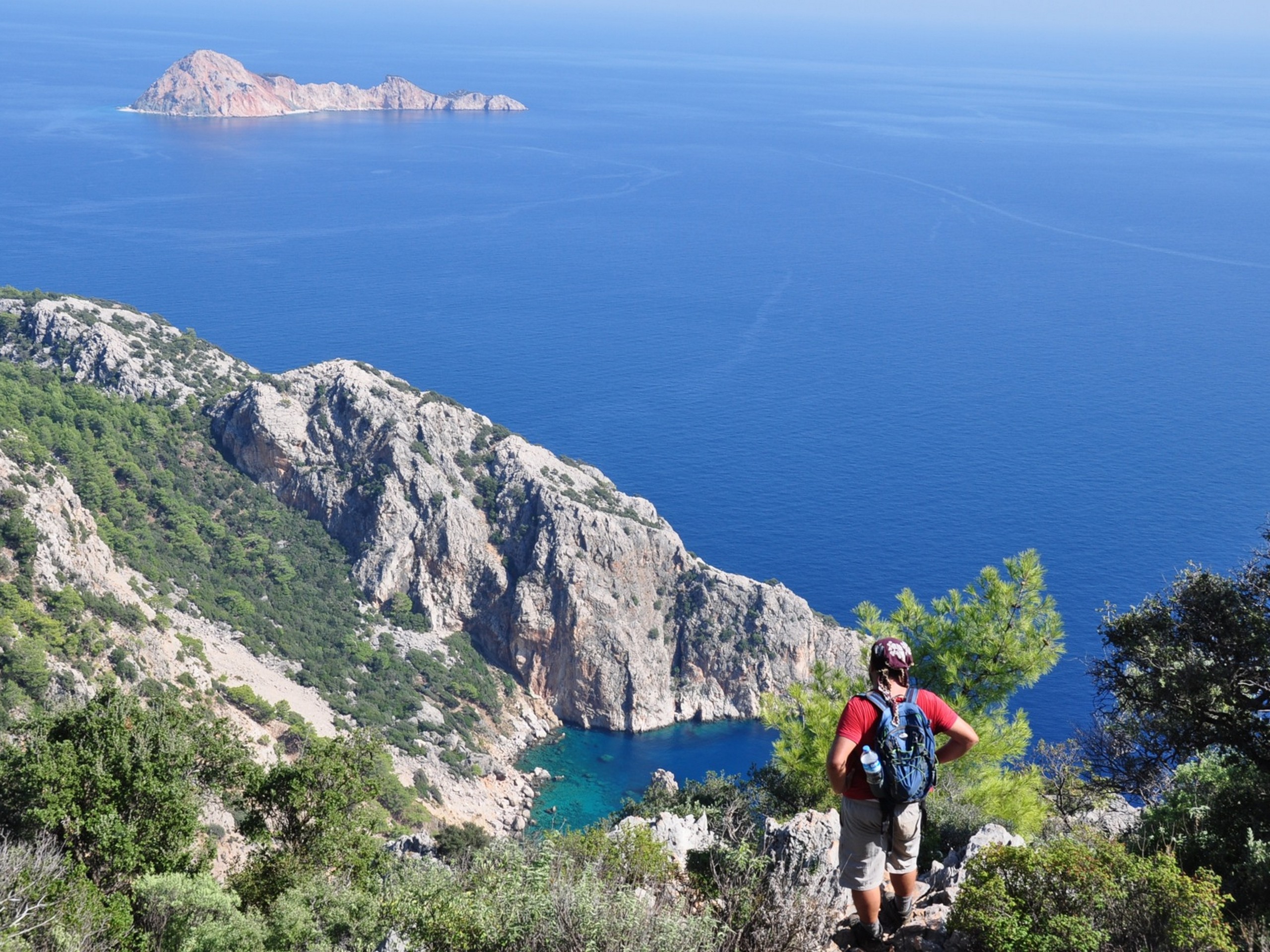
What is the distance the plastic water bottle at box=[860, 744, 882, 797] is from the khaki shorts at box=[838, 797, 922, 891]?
0.46 m

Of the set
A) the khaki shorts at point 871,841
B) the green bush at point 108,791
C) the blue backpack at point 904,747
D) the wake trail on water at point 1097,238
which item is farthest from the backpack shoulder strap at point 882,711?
the wake trail on water at point 1097,238

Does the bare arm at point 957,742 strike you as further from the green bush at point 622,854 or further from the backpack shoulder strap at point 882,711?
the green bush at point 622,854

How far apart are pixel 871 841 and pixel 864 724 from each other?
54.9 inches

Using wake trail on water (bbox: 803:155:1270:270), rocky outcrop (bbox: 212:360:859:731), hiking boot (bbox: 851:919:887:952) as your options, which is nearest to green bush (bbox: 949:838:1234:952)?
hiking boot (bbox: 851:919:887:952)

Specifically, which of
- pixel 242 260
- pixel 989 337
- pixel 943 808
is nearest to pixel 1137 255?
pixel 989 337

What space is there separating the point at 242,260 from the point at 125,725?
5400 inches

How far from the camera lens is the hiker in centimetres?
977

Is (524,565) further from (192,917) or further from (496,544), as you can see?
(192,917)

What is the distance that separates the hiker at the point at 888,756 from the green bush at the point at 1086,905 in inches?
52.6

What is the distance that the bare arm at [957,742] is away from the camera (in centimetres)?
991

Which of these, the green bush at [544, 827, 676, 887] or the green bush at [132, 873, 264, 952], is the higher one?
the green bush at [544, 827, 676, 887]

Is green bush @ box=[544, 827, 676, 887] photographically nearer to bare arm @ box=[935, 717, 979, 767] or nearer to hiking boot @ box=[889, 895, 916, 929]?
hiking boot @ box=[889, 895, 916, 929]

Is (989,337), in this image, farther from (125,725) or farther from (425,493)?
(125,725)

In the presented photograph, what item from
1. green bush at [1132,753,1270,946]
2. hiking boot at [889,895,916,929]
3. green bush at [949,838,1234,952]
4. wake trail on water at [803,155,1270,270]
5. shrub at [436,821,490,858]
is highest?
wake trail on water at [803,155,1270,270]
